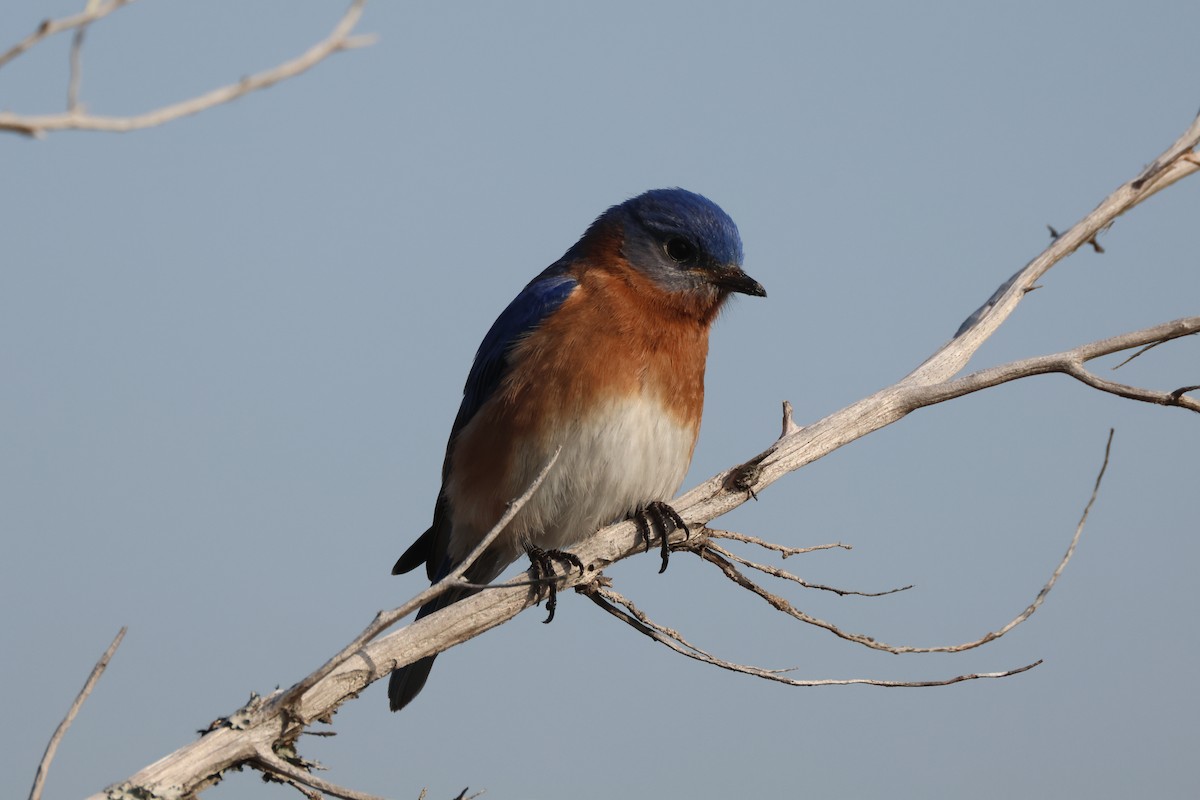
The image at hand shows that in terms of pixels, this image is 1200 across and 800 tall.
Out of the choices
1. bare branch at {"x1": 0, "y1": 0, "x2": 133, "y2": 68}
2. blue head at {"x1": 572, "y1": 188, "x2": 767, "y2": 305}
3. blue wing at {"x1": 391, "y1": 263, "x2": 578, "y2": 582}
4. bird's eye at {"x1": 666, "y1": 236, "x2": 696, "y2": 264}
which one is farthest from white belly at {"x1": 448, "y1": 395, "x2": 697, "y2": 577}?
bare branch at {"x1": 0, "y1": 0, "x2": 133, "y2": 68}

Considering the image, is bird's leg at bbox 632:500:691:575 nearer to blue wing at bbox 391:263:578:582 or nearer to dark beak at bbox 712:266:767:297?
blue wing at bbox 391:263:578:582

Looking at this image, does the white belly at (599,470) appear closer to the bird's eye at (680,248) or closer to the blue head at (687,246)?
the blue head at (687,246)

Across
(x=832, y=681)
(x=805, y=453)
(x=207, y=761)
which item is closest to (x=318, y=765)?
(x=207, y=761)

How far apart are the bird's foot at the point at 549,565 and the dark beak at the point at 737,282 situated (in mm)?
1534

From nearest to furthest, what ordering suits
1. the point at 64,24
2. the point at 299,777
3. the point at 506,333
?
1. the point at 64,24
2. the point at 299,777
3. the point at 506,333

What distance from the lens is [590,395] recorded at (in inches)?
199

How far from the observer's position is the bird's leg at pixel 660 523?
487cm

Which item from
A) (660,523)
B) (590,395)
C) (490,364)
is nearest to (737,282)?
(590,395)

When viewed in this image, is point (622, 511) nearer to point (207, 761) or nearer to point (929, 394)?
point (929, 394)

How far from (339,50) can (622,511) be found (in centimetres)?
323

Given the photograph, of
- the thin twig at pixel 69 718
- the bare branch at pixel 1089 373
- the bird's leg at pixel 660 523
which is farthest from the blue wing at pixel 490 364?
the thin twig at pixel 69 718

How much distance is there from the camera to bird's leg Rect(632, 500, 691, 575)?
4871 millimetres

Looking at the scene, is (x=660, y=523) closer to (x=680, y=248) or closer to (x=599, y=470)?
(x=599, y=470)

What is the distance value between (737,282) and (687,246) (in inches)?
11.3
